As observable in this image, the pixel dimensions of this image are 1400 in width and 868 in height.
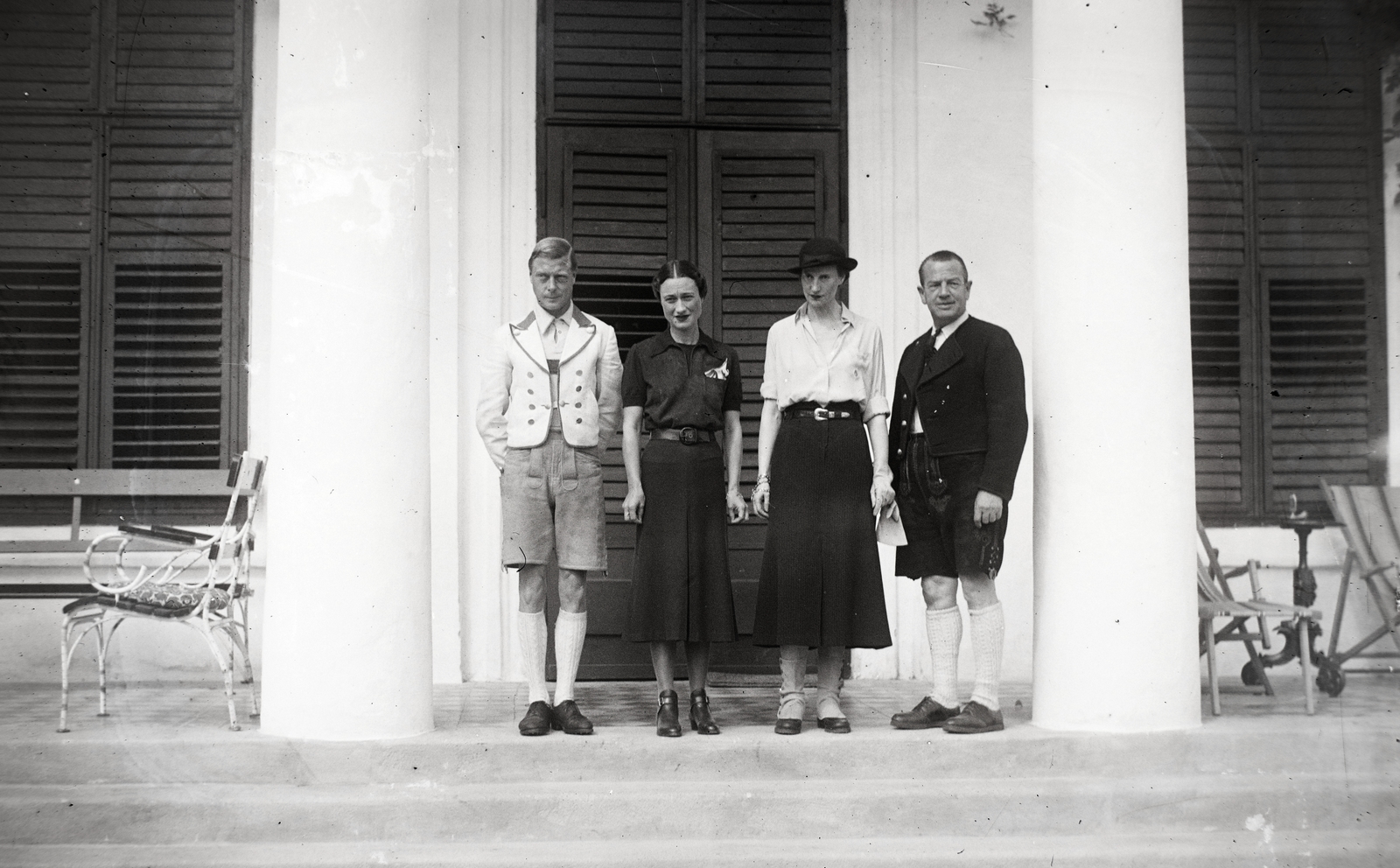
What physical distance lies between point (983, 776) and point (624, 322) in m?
2.94

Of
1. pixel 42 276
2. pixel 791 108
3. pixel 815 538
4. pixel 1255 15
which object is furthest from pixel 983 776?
pixel 42 276

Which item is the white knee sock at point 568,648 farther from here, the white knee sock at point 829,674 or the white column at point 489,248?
the white column at point 489,248

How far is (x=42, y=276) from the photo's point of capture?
5930 millimetres

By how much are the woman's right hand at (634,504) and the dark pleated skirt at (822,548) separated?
20.2 inches

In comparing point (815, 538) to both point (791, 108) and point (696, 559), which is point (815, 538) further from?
point (791, 108)

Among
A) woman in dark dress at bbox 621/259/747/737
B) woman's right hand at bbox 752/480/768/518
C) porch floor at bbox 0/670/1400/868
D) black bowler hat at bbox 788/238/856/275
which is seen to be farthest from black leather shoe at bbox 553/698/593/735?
black bowler hat at bbox 788/238/856/275

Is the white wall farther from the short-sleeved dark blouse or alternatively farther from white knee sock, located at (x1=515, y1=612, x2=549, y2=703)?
white knee sock, located at (x1=515, y1=612, x2=549, y2=703)

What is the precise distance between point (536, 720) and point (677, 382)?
1.38 m

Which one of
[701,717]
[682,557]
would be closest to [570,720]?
[701,717]

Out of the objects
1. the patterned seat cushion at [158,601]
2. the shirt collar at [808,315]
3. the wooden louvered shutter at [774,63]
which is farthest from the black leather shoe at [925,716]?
the wooden louvered shutter at [774,63]

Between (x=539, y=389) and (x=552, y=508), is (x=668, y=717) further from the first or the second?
(x=539, y=389)

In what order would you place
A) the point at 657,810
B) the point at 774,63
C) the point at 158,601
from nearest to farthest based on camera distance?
the point at 657,810, the point at 158,601, the point at 774,63

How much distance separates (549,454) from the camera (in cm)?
454

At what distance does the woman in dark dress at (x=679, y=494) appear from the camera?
14.8 feet
